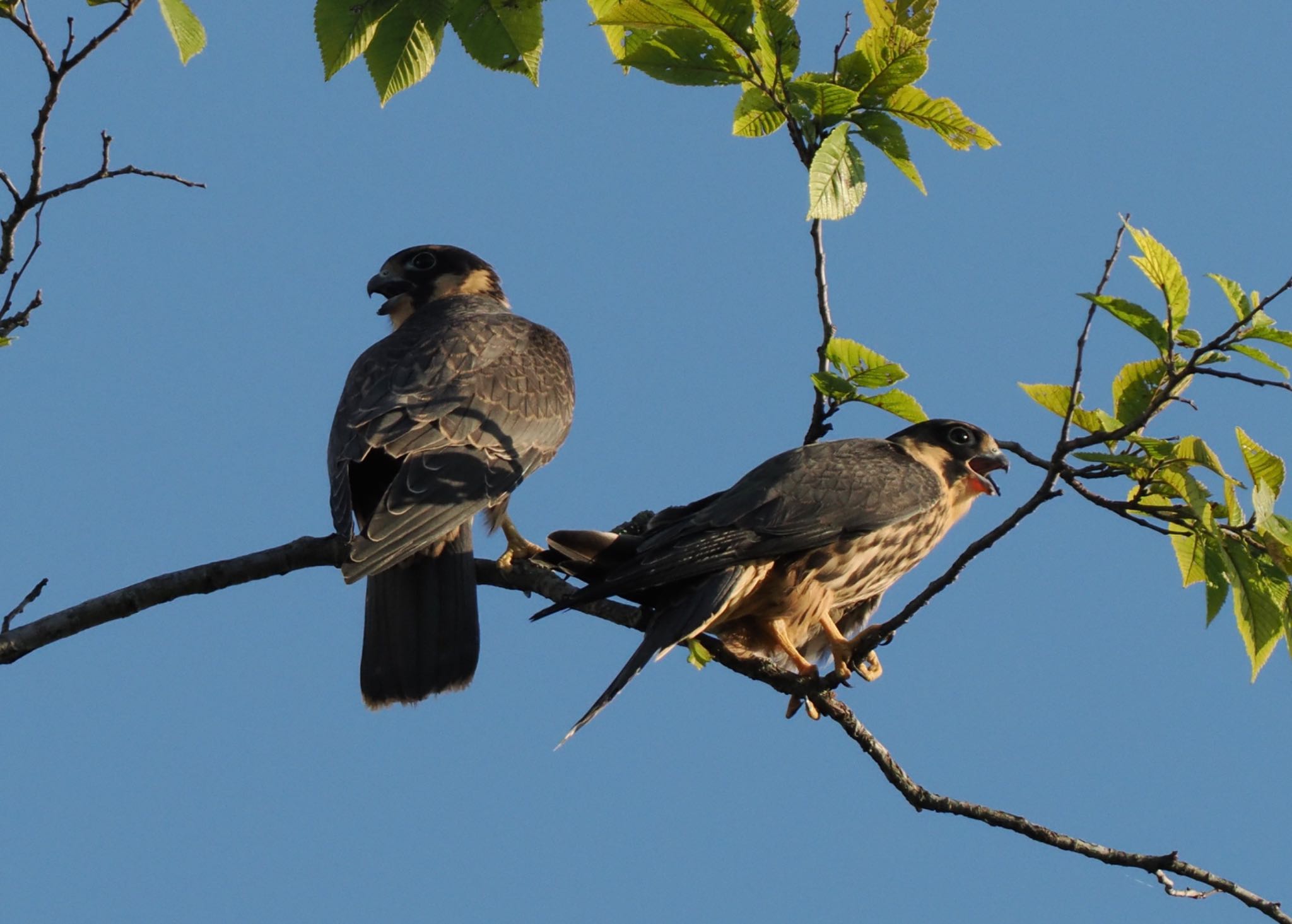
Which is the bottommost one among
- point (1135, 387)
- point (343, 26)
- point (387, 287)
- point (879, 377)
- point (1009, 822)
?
point (1009, 822)

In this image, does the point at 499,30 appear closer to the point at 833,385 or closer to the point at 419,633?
the point at 833,385

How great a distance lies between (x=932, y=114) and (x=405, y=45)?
1.37 metres

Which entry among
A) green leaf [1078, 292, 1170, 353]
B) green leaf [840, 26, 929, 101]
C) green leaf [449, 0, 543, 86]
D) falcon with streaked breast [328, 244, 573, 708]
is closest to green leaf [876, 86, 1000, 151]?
green leaf [840, 26, 929, 101]

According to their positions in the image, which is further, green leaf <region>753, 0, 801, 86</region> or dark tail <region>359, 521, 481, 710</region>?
dark tail <region>359, 521, 481, 710</region>

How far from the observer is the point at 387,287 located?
5840mm

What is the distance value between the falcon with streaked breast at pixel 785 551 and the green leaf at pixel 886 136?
118 centimetres

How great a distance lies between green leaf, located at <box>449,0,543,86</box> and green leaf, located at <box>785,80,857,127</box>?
35.1 inches

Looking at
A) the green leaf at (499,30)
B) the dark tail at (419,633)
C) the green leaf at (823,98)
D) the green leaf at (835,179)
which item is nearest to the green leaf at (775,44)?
the green leaf at (823,98)

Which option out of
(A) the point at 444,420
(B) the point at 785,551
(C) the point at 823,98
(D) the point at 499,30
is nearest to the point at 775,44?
(C) the point at 823,98

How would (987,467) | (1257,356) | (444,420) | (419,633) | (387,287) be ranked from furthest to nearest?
1. (387,287)
2. (987,467)
3. (444,420)
4. (419,633)
5. (1257,356)

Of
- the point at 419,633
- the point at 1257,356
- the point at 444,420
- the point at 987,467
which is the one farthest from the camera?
the point at 987,467

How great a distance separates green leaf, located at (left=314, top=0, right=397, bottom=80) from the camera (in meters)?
3.37

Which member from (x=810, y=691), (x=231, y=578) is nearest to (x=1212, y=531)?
(x=810, y=691)

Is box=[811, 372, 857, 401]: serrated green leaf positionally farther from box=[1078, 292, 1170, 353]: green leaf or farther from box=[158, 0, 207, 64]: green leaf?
box=[158, 0, 207, 64]: green leaf
